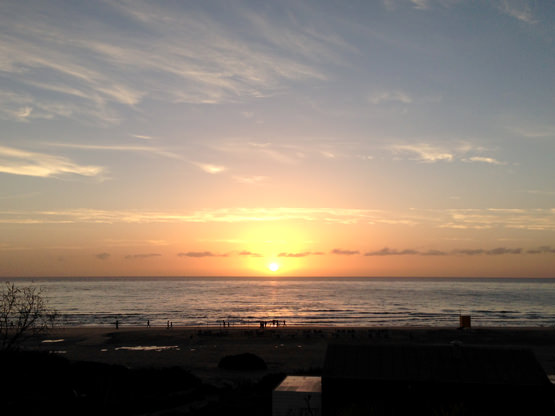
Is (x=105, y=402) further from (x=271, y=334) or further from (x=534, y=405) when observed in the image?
(x=271, y=334)

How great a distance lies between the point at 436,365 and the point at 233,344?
3447 centimetres

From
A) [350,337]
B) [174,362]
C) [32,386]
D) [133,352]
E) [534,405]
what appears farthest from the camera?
[350,337]

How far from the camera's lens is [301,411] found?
20281 millimetres

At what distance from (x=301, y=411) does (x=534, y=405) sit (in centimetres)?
942

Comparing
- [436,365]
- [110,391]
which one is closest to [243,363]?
[110,391]

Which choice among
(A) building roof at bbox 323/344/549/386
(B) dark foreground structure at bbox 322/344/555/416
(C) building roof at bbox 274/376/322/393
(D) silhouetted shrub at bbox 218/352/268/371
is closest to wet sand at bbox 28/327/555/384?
(D) silhouetted shrub at bbox 218/352/268/371

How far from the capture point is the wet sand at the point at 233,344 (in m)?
40.0

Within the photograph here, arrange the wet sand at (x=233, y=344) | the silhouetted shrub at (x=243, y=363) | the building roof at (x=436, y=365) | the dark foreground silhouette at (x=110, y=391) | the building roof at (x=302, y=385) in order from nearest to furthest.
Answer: the building roof at (x=436, y=365), the building roof at (x=302, y=385), the dark foreground silhouette at (x=110, y=391), the silhouetted shrub at (x=243, y=363), the wet sand at (x=233, y=344)

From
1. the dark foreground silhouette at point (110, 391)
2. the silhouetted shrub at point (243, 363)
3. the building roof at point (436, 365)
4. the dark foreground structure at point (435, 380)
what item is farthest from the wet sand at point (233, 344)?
the dark foreground structure at point (435, 380)

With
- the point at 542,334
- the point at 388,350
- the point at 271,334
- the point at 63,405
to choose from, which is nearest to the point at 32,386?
the point at 63,405

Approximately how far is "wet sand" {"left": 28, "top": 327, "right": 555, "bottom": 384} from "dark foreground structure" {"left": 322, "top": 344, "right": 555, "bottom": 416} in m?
13.3

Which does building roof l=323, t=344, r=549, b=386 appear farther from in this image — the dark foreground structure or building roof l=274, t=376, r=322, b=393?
building roof l=274, t=376, r=322, b=393

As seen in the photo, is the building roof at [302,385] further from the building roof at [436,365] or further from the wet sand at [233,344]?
the wet sand at [233,344]

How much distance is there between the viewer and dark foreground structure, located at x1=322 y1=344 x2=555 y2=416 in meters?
19.9
